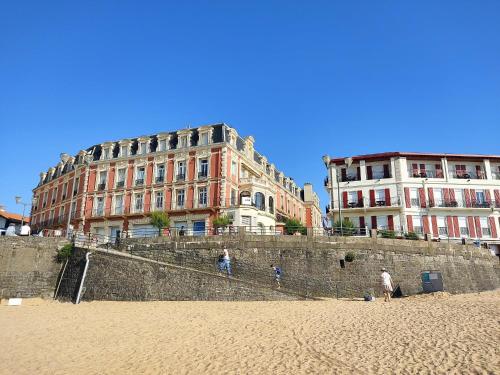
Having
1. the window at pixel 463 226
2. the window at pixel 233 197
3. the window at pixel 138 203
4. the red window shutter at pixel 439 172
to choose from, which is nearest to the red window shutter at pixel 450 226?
the window at pixel 463 226

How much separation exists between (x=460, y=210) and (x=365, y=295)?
21.0 meters

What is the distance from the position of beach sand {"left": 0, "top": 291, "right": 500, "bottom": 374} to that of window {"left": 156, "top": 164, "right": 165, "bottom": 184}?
21.5m

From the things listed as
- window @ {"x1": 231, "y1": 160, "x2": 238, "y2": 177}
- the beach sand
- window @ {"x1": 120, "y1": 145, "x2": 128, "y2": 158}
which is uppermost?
window @ {"x1": 120, "y1": 145, "x2": 128, "y2": 158}

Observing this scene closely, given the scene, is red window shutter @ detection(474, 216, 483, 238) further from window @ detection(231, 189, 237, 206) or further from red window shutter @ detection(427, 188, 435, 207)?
window @ detection(231, 189, 237, 206)

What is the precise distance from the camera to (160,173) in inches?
1494

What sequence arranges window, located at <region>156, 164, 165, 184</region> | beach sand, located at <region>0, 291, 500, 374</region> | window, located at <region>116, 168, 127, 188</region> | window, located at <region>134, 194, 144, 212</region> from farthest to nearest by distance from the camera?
window, located at <region>116, 168, 127, 188</region> < window, located at <region>156, 164, 165, 184</region> < window, located at <region>134, 194, 144, 212</region> < beach sand, located at <region>0, 291, 500, 374</region>

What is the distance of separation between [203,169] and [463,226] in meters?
26.0

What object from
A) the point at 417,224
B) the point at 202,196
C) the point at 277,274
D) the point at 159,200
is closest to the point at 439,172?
the point at 417,224

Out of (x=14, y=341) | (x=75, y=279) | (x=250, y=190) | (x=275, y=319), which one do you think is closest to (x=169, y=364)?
(x=275, y=319)

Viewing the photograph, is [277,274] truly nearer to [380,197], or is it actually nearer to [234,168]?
[234,168]

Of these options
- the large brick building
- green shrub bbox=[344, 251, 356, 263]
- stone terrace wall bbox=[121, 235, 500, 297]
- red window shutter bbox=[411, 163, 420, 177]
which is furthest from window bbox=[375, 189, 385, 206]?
green shrub bbox=[344, 251, 356, 263]

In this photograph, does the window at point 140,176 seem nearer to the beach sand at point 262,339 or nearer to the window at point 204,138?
the window at point 204,138

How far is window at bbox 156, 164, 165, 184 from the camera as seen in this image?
123 feet

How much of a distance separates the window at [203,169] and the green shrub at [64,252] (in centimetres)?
1484
